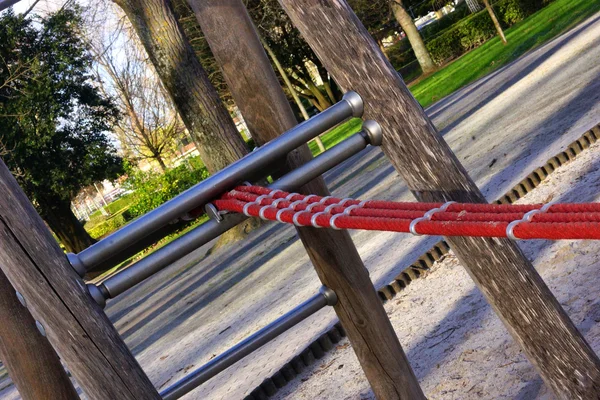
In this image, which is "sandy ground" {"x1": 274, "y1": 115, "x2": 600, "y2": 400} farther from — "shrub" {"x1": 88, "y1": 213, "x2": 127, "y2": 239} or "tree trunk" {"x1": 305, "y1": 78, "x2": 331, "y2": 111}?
"tree trunk" {"x1": 305, "y1": 78, "x2": 331, "y2": 111}

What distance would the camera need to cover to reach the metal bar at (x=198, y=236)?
277 cm

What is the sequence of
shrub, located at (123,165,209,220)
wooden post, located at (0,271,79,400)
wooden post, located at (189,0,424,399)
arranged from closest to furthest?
wooden post, located at (0,271,79,400)
wooden post, located at (189,0,424,399)
shrub, located at (123,165,209,220)

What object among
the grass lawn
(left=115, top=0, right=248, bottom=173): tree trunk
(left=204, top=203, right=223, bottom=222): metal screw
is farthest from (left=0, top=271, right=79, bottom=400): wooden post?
the grass lawn

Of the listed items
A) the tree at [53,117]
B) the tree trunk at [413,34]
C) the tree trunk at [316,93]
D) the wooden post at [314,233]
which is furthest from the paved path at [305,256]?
the tree trunk at [316,93]

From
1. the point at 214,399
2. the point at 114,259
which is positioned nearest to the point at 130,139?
the point at 214,399

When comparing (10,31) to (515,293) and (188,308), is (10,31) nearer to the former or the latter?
(188,308)

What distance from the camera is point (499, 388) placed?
391 centimetres

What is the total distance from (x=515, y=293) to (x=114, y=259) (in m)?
1.36

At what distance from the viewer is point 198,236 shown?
2857 millimetres

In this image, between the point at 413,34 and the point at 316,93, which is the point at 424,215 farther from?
the point at 316,93

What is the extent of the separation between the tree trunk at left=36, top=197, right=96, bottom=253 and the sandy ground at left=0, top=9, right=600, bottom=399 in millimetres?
12243

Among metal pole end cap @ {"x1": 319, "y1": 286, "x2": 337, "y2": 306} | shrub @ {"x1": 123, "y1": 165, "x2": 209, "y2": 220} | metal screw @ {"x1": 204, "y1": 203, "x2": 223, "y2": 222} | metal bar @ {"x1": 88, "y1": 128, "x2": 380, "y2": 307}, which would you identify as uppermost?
metal screw @ {"x1": 204, "y1": 203, "x2": 223, "y2": 222}

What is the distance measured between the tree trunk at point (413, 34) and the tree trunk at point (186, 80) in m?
17.3

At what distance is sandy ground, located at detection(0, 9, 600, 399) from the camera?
264 inches
